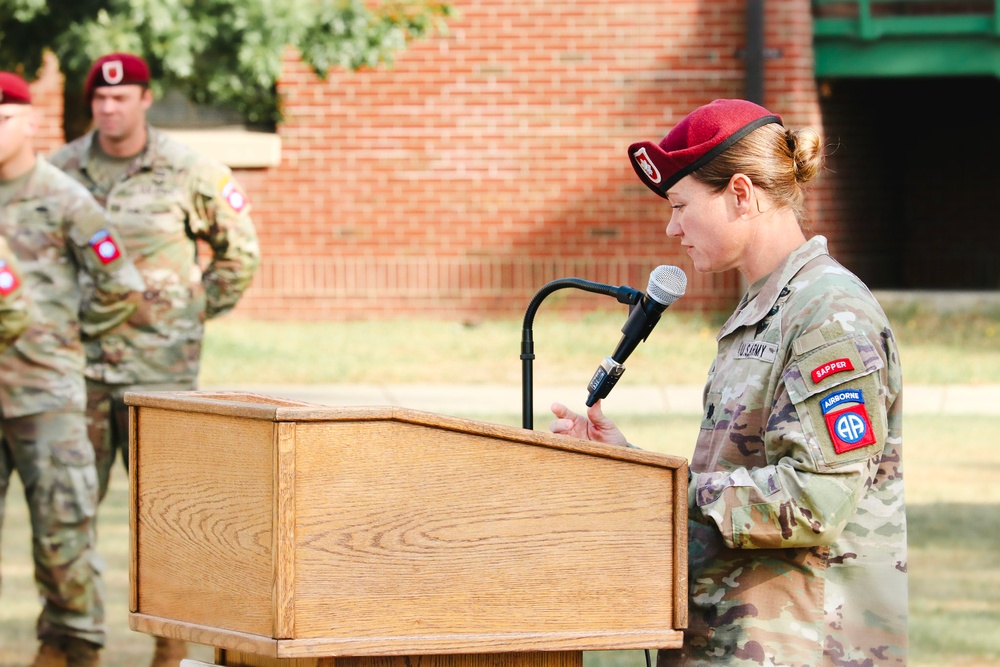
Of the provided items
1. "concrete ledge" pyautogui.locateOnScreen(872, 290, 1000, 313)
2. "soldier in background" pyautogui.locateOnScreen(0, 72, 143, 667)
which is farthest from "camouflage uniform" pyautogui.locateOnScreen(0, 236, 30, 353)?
"concrete ledge" pyautogui.locateOnScreen(872, 290, 1000, 313)

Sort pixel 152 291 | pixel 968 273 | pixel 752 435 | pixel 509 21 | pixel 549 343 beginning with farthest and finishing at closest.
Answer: pixel 968 273 → pixel 509 21 → pixel 549 343 → pixel 152 291 → pixel 752 435

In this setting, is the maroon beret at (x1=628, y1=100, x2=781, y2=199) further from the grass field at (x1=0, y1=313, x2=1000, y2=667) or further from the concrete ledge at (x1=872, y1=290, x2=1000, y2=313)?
the concrete ledge at (x1=872, y1=290, x2=1000, y2=313)

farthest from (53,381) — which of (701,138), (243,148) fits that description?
(243,148)

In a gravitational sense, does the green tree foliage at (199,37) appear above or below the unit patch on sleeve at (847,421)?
above

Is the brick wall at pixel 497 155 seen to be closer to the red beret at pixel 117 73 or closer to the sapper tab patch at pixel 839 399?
the red beret at pixel 117 73

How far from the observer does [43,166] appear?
5.82m

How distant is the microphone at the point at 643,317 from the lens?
8.86 ft

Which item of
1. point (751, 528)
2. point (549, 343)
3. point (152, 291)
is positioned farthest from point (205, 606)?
point (549, 343)

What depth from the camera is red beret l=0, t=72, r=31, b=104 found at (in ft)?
18.8

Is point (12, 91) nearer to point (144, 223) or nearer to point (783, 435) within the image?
point (144, 223)

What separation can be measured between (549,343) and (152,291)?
795 centimetres

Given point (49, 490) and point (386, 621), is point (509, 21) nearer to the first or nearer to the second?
point (49, 490)

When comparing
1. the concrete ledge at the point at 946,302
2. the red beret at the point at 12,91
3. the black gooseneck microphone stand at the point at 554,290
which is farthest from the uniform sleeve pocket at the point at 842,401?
the concrete ledge at the point at 946,302

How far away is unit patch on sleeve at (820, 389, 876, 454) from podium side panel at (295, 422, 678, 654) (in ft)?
0.90
